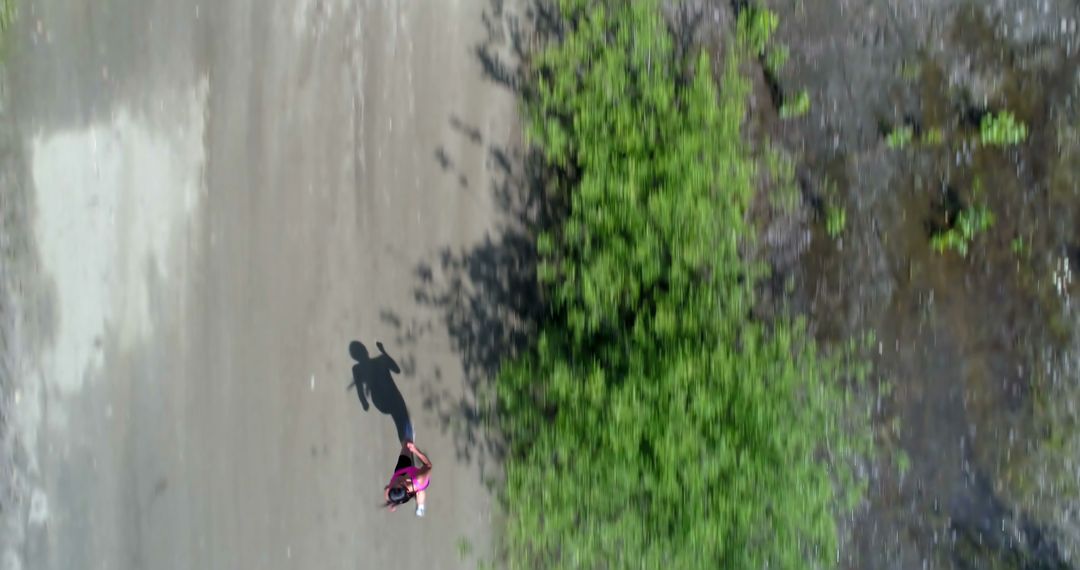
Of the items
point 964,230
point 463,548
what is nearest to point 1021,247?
point 964,230

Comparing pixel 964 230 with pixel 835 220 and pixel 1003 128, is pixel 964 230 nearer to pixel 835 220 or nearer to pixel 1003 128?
pixel 1003 128

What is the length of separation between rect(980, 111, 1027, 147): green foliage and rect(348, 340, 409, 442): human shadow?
10.5 ft

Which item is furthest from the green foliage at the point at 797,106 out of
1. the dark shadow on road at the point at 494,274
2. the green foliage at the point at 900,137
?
the dark shadow on road at the point at 494,274

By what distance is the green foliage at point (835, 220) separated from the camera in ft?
11.2

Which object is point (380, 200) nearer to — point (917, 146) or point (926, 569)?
point (917, 146)

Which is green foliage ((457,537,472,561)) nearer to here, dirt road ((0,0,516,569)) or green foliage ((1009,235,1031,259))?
dirt road ((0,0,516,569))

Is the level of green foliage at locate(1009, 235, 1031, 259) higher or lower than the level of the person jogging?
higher

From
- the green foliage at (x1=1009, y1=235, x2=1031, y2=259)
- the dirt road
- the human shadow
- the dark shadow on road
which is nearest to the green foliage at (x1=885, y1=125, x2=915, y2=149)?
the green foliage at (x1=1009, y1=235, x2=1031, y2=259)

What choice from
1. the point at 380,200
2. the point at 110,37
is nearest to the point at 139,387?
the point at 380,200

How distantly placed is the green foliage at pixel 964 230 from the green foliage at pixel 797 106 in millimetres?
925

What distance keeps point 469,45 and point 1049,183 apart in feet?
9.86

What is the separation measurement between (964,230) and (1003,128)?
1.78 ft

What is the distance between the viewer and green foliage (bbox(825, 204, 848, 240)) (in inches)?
134

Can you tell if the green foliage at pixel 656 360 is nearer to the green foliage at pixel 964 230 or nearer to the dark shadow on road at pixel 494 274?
the dark shadow on road at pixel 494 274
